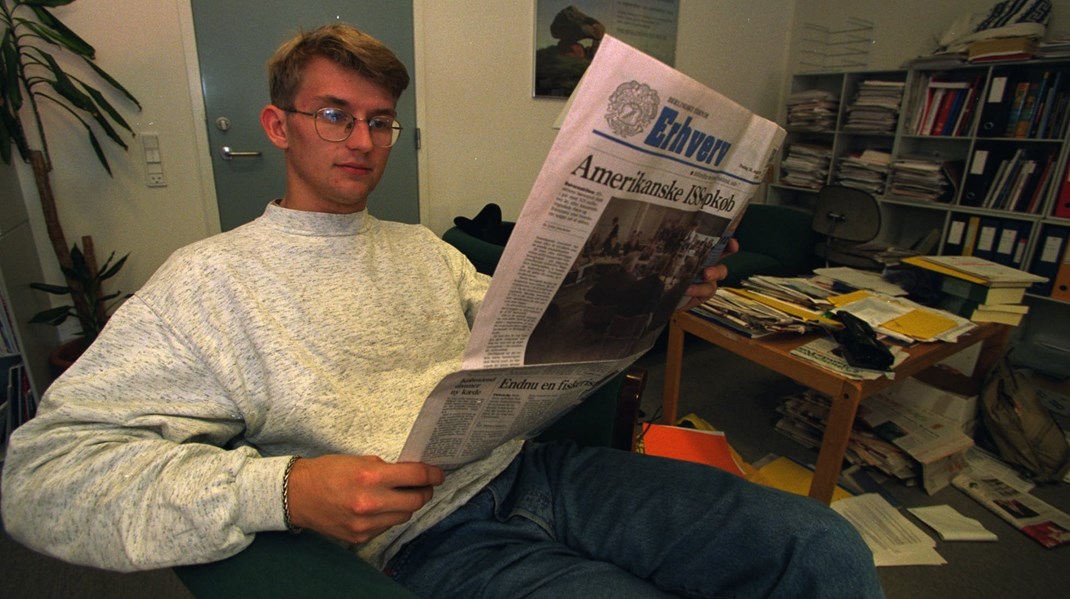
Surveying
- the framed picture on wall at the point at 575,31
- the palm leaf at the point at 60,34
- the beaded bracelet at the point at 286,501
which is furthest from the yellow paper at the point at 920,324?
the palm leaf at the point at 60,34

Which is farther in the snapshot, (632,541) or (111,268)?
(111,268)

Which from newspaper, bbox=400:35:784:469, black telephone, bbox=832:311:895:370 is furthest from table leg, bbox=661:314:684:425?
newspaper, bbox=400:35:784:469

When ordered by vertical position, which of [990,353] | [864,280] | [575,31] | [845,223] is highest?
[575,31]

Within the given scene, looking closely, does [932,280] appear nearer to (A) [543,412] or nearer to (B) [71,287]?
(A) [543,412]

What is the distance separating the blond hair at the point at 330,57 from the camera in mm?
871

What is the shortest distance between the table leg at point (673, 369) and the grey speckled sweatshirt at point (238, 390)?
0.95m

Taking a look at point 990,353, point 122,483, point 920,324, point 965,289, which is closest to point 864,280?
point 965,289

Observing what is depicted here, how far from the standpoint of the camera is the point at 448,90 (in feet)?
9.18

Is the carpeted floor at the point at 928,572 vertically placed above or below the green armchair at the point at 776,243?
below

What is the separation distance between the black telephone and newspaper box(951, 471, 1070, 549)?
78 centimetres

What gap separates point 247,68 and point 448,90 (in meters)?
0.95

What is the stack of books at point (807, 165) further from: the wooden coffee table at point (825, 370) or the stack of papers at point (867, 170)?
the wooden coffee table at point (825, 370)

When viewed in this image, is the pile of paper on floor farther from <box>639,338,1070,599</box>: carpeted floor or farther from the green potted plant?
the green potted plant

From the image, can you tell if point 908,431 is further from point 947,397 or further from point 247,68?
point 247,68
